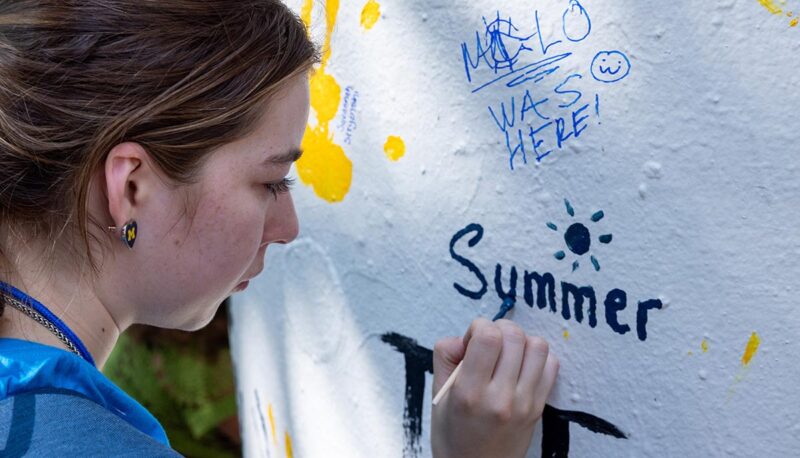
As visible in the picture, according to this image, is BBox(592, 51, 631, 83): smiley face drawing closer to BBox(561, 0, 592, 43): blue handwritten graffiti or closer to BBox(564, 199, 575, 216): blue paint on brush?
BBox(561, 0, 592, 43): blue handwritten graffiti

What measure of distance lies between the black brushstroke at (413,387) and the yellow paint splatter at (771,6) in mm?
660

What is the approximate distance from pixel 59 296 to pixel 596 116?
65 centimetres

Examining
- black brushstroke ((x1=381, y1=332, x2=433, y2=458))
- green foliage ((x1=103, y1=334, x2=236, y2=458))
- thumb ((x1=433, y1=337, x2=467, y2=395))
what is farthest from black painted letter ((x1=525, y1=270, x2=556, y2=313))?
green foliage ((x1=103, y1=334, x2=236, y2=458))

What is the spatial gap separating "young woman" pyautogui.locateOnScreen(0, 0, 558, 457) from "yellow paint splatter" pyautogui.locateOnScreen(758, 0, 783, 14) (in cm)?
48

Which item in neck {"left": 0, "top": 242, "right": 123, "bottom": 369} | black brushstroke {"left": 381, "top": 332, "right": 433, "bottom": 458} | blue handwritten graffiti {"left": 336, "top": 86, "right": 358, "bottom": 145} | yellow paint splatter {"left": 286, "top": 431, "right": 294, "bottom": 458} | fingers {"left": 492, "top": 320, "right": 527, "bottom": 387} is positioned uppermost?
blue handwritten graffiti {"left": 336, "top": 86, "right": 358, "bottom": 145}

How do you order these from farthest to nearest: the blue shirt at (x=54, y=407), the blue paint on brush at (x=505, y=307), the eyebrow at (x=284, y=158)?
the blue paint on brush at (x=505, y=307)
the eyebrow at (x=284, y=158)
the blue shirt at (x=54, y=407)

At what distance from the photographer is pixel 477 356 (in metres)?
0.98

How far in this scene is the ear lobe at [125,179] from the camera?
33.7 inches

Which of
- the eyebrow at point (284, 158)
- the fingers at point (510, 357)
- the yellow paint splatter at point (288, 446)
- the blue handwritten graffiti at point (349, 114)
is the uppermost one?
the blue handwritten graffiti at point (349, 114)

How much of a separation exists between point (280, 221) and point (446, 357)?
28 cm

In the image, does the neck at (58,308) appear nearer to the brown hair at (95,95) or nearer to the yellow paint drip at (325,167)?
the brown hair at (95,95)

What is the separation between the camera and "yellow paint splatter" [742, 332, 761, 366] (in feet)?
2.76

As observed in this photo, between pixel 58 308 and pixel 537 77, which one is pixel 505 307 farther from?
pixel 58 308

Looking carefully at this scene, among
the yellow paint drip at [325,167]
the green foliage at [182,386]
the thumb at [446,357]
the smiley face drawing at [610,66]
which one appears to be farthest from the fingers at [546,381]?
the green foliage at [182,386]
